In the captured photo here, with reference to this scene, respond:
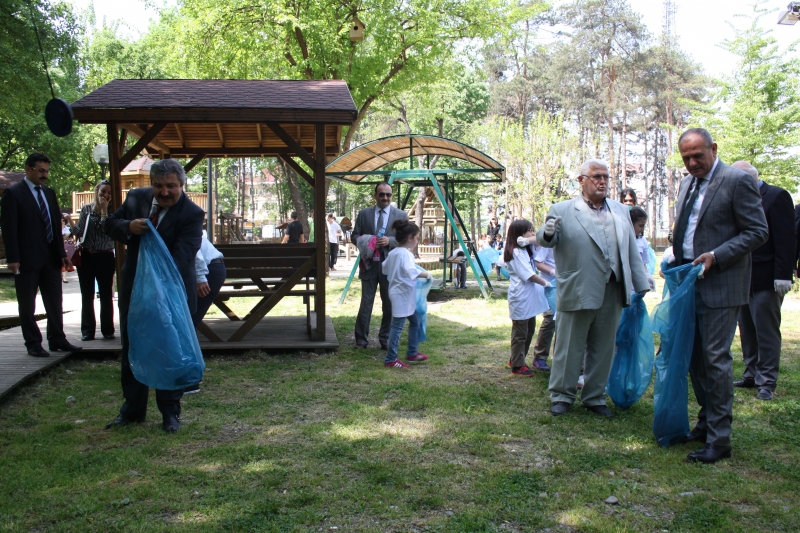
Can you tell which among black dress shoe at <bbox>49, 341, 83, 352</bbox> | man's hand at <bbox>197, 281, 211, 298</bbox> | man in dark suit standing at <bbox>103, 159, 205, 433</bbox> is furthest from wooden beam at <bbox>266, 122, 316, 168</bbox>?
black dress shoe at <bbox>49, 341, 83, 352</bbox>

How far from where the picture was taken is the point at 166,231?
451 centimetres

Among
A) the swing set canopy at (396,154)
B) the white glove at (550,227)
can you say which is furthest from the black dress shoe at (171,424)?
the swing set canopy at (396,154)

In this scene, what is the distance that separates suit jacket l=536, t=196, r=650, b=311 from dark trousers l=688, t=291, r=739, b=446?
0.73m

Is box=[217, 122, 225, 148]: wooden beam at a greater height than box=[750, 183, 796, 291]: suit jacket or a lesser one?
greater

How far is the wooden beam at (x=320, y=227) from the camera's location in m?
7.49

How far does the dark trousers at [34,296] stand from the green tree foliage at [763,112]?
2079 cm

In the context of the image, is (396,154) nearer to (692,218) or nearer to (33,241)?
(33,241)

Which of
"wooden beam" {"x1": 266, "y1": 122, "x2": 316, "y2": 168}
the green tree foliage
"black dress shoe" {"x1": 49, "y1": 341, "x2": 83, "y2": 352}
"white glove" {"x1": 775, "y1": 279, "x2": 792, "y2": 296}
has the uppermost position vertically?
the green tree foliage

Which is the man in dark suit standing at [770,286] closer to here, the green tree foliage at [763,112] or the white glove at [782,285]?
the white glove at [782,285]

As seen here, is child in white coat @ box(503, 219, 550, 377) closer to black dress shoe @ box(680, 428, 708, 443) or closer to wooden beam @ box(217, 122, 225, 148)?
black dress shoe @ box(680, 428, 708, 443)

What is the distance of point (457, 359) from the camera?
7.20m

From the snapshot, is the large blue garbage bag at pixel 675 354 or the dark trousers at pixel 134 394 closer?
the large blue garbage bag at pixel 675 354

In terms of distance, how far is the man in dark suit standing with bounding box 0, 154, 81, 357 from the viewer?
6242 millimetres

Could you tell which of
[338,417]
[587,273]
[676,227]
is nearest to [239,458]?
[338,417]
